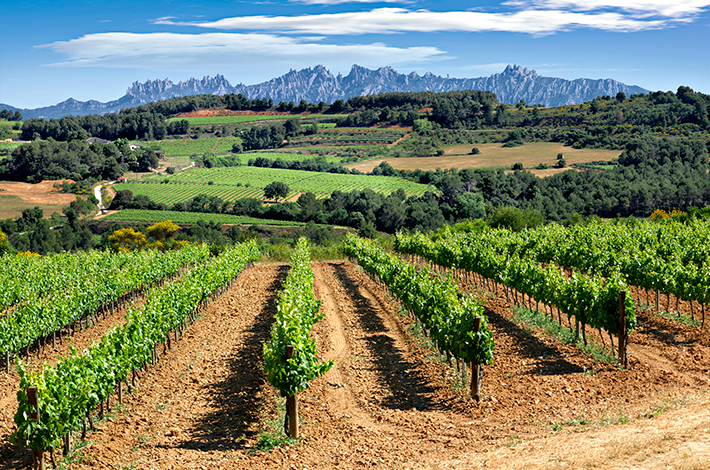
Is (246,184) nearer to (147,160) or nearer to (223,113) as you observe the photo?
(147,160)

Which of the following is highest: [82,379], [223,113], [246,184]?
[223,113]

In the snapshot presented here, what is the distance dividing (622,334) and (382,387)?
618cm

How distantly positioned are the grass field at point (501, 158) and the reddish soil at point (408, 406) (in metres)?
91.2

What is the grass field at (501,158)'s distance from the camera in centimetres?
10862

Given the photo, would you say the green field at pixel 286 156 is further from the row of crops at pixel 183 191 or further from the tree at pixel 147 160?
the row of crops at pixel 183 191

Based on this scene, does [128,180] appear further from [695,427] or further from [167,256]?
[695,427]

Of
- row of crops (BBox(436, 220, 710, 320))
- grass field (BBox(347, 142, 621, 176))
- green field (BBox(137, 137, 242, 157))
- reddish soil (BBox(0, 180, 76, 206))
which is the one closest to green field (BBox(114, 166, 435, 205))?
reddish soil (BBox(0, 180, 76, 206))

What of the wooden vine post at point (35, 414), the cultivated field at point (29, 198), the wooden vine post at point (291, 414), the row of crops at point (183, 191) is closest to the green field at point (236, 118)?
the row of crops at point (183, 191)

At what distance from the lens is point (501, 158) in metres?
119

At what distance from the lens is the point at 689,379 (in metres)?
12.2

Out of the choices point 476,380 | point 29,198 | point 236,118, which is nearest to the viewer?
point 476,380

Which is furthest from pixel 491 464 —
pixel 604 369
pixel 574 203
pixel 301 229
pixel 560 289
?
pixel 574 203

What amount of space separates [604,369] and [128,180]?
11515 cm

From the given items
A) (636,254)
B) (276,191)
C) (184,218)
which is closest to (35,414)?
(636,254)
